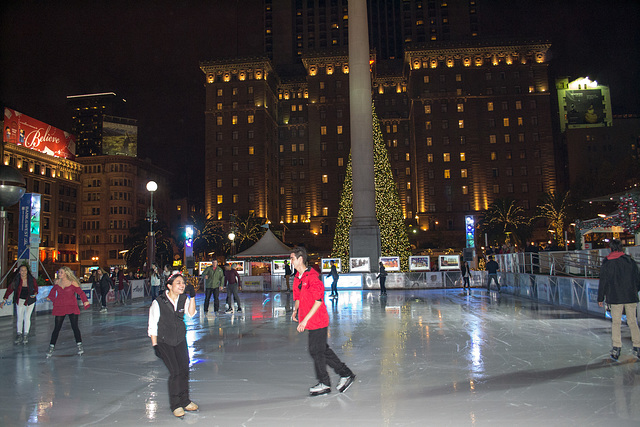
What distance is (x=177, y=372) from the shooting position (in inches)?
235

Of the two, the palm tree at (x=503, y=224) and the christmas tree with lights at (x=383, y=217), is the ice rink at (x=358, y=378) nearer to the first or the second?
the christmas tree with lights at (x=383, y=217)

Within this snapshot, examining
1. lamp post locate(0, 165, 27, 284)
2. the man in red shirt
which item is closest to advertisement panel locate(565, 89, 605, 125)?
lamp post locate(0, 165, 27, 284)

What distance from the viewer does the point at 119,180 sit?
107 m

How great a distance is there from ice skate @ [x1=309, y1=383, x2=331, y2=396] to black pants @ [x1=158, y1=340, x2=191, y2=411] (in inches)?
62.7

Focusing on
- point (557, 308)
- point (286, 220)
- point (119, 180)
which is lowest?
point (557, 308)

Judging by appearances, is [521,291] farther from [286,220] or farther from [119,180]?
[119,180]

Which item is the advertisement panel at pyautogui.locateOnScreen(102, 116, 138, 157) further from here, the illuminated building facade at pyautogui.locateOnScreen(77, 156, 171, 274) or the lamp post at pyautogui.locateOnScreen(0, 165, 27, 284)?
the lamp post at pyautogui.locateOnScreen(0, 165, 27, 284)

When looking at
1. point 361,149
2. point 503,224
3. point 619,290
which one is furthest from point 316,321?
point 503,224

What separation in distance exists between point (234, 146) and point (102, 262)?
3583 centimetres

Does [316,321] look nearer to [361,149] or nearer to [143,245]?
[361,149]

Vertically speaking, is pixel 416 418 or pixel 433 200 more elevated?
pixel 433 200

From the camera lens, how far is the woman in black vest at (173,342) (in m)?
5.87

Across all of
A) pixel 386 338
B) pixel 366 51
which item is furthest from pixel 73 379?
pixel 366 51

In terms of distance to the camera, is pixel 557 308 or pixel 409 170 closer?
pixel 557 308
